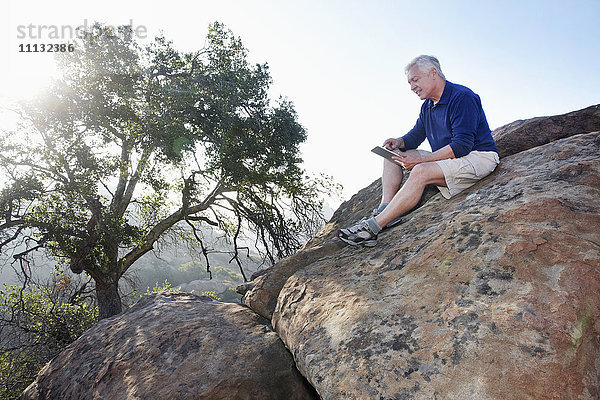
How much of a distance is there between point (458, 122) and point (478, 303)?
204cm

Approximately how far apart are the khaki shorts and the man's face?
34.1 inches

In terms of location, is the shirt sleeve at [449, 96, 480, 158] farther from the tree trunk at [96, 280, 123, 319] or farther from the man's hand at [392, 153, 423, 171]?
the tree trunk at [96, 280, 123, 319]

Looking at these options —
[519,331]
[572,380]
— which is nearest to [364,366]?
[519,331]

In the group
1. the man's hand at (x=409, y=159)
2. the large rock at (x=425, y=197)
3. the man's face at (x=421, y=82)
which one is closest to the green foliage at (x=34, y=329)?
the large rock at (x=425, y=197)

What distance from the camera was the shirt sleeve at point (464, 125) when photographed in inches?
124

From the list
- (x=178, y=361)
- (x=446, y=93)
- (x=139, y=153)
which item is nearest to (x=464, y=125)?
(x=446, y=93)

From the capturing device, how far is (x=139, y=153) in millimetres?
9211

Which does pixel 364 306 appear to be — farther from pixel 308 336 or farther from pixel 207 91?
pixel 207 91

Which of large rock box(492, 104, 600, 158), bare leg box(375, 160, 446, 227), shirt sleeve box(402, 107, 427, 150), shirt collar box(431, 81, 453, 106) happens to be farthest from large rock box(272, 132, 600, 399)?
shirt sleeve box(402, 107, 427, 150)

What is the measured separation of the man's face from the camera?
3492mm

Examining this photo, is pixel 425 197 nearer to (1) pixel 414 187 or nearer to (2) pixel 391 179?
(2) pixel 391 179

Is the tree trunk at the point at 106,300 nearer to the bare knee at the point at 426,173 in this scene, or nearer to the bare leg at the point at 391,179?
the bare leg at the point at 391,179

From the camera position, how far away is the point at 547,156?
9.92ft

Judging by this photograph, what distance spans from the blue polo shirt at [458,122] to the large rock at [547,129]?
4.02 ft
